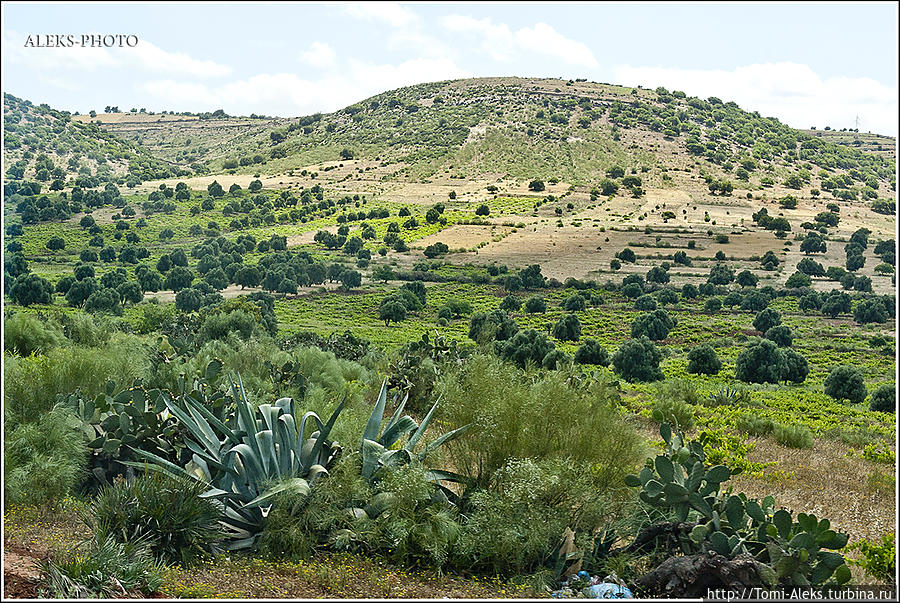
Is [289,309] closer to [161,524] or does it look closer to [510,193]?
[510,193]

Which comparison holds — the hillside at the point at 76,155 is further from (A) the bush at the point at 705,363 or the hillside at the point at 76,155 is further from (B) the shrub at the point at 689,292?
(B) the shrub at the point at 689,292

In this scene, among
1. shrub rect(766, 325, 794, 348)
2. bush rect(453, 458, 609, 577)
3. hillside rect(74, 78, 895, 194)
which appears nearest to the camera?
bush rect(453, 458, 609, 577)

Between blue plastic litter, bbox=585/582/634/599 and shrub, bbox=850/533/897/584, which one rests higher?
blue plastic litter, bbox=585/582/634/599

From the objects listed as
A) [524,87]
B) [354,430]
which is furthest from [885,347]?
[524,87]

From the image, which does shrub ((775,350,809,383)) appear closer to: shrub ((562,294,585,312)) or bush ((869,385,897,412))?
bush ((869,385,897,412))

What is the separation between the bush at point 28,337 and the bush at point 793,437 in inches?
567

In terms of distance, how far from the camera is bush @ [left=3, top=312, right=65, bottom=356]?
14617 mm

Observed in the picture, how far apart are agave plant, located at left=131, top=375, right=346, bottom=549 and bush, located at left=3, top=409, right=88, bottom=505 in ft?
2.13

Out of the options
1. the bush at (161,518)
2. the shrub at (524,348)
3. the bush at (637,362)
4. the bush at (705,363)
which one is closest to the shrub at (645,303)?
the bush at (705,363)

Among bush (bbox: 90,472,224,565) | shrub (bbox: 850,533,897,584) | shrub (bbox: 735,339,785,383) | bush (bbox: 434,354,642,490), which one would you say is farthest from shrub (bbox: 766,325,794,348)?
bush (bbox: 90,472,224,565)

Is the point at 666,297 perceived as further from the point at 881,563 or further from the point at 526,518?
the point at 526,518

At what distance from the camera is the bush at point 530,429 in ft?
23.8

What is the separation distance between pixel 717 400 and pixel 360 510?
19386mm

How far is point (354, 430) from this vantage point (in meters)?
7.82
